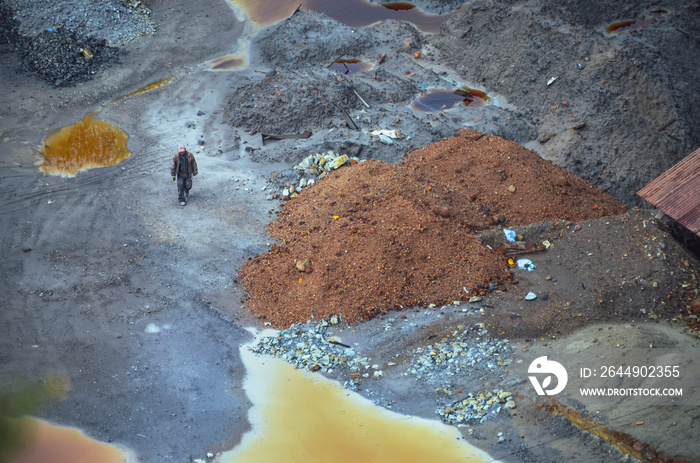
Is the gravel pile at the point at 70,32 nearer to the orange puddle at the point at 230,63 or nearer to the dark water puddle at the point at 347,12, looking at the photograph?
the orange puddle at the point at 230,63

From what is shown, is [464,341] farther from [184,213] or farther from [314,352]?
[184,213]

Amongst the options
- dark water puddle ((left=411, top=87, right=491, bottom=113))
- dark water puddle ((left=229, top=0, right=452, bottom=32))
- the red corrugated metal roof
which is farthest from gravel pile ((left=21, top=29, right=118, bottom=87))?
the red corrugated metal roof

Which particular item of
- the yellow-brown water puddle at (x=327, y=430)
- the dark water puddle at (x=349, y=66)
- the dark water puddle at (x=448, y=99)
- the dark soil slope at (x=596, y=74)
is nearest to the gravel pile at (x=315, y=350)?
the yellow-brown water puddle at (x=327, y=430)

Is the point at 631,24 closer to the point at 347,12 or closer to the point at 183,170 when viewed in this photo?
the point at 347,12

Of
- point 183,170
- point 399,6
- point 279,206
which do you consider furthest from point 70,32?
point 399,6

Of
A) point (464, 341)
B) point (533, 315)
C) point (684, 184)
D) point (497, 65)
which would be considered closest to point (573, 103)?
point (497, 65)

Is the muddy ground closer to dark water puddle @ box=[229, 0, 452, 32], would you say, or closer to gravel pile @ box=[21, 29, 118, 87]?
gravel pile @ box=[21, 29, 118, 87]
